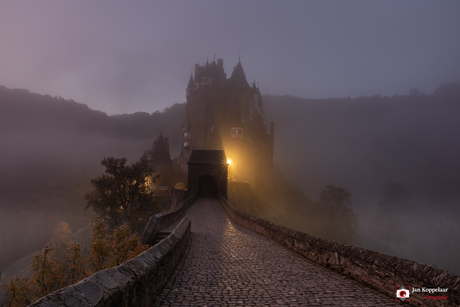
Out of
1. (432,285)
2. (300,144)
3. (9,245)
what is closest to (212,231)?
(432,285)

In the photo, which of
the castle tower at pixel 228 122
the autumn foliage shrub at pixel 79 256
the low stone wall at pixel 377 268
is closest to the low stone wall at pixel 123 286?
the low stone wall at pixel 377 268

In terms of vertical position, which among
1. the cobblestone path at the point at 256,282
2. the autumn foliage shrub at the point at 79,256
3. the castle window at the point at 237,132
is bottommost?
the autumn foliage shrub at the point at 79,256

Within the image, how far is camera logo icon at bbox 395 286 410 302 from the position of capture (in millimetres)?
4714

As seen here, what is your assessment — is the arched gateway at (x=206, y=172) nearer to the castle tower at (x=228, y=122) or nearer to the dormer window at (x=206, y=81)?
the castle tower at (x=228, y=122)

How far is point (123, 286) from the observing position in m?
3.42

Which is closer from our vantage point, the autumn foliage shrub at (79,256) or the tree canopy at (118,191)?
the autumn foliage shrub at (79,256)

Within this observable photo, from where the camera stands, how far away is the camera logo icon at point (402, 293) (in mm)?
4714

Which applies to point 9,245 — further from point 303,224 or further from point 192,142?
point 303,224

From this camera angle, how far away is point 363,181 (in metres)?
146

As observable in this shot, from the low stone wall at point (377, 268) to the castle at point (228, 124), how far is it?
4868 cm

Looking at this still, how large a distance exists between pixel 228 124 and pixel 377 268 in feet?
193

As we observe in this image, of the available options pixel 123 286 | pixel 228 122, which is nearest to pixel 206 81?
pixel 228 122

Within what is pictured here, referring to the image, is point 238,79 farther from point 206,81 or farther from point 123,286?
point 123,286

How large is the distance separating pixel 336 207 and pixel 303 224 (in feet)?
22.3
